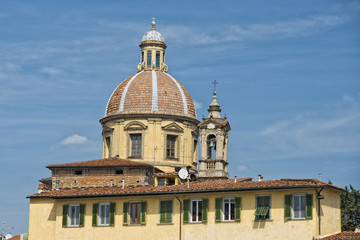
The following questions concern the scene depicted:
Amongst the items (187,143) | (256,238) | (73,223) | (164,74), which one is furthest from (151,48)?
(256,238)

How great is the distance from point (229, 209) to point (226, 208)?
0.66 ft

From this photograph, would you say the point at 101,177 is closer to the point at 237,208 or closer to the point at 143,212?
the point at 143,212

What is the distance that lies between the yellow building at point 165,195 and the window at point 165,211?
0.19 ft

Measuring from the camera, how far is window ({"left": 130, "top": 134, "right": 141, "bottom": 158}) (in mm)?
78625

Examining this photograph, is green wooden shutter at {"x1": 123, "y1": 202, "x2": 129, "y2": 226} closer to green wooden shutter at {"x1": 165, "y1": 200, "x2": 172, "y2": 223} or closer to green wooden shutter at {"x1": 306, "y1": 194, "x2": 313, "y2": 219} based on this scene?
green wooden shutter at {"x1": 165, "y1": 200, "x2": 172, "y2": 223}

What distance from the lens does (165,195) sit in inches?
2301

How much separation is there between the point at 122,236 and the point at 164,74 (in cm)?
2648

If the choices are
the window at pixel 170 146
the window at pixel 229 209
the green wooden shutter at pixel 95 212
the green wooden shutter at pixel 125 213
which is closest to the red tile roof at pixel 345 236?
the window at pixel 229 209

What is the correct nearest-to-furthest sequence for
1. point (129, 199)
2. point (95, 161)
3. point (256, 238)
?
point (256, 238) < point (129, 199) < point (95, 161)

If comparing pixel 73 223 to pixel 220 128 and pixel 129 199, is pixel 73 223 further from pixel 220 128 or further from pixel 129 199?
pixel 220 128

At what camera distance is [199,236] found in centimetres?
5716

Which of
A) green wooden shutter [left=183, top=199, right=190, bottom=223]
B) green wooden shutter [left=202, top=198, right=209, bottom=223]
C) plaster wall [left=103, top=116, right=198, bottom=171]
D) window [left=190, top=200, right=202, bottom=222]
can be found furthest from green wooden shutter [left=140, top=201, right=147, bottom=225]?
plaster wall [left=103, top=116, right=198, bottom=171]

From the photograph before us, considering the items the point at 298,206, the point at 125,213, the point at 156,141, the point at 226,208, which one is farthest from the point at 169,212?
the point at 156,141

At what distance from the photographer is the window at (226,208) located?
186 ft
